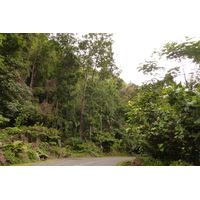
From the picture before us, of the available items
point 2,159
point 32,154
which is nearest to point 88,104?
point 32,154

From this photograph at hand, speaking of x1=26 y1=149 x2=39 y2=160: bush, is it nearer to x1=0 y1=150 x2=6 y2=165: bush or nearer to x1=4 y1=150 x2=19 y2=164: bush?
x1=4 y1=150 x2=19 y2=164: bush

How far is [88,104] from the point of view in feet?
18.6

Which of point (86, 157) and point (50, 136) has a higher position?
point (50, 136)

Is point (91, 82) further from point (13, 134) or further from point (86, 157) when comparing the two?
point (13, 134)

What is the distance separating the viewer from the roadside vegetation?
3.49 meters

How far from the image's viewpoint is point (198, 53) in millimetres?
3678

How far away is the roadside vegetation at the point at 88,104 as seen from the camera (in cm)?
349

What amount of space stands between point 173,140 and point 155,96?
1074mm

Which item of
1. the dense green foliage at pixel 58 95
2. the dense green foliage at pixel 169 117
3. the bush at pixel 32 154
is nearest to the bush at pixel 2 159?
the dense green foliage at pixel 58 95

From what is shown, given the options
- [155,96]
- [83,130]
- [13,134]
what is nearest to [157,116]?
[155,96]

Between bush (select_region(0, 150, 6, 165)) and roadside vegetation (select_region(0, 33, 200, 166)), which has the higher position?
roadside vegetation (select_region(0, 33, 200, 166))

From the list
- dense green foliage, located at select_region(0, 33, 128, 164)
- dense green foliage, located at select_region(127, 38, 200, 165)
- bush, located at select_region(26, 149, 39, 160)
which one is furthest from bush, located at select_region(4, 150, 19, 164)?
dense green foliage, located at select_region(127, 38, 200, 165)

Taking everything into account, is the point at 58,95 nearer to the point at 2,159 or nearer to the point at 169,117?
the point at 2,159

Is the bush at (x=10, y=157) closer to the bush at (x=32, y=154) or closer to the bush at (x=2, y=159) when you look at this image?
the bush at (x=2, y=159)
